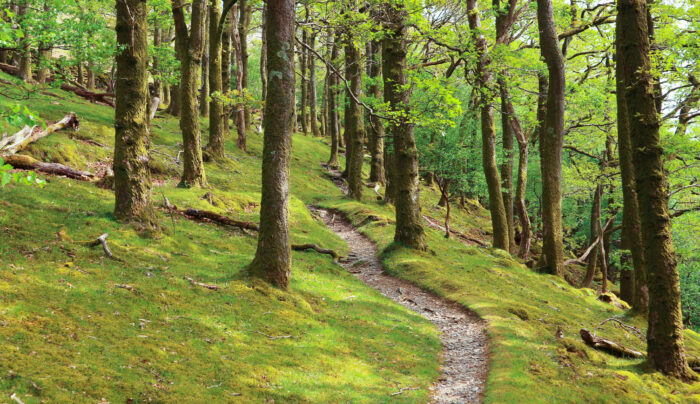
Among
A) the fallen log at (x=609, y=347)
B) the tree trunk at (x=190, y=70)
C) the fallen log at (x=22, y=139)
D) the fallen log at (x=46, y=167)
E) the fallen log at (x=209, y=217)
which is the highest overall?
the tree trunk at (x=190, y=70)

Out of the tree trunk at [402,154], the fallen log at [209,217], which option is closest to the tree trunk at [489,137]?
the tree trunk at [402,154]

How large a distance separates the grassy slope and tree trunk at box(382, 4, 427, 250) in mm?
4442

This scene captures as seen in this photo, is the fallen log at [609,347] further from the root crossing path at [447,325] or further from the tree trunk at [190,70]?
the tree trunk at [190,70]

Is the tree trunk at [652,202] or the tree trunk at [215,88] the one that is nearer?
the tree trunk at [652,202]

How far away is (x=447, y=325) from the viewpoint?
42.6ft

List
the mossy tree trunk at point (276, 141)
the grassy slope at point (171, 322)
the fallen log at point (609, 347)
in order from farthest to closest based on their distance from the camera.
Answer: the fallen log at point (609, 347)
the mossy tree trunk at point (276, 141)
the grassy slope at point (171, 322)

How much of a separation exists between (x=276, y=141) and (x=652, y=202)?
8.68 metres

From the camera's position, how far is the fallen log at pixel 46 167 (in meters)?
13.8

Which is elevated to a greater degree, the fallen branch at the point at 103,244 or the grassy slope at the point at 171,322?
the fallen branch at the point at 103,244

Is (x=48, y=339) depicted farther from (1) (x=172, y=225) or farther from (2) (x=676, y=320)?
(2) (x=676, y=320)

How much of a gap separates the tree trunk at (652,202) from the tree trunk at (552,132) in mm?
8529

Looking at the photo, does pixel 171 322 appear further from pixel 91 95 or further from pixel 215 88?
pixel 91 95

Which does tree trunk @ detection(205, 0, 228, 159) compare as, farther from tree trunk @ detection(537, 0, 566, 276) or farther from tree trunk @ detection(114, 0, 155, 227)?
tree trunk @ detection(537, 0, 566, 276)

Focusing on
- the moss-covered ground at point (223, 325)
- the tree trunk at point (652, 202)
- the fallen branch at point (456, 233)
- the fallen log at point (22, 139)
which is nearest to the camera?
the moss-covered ground at point (223, 325)
